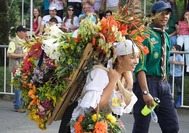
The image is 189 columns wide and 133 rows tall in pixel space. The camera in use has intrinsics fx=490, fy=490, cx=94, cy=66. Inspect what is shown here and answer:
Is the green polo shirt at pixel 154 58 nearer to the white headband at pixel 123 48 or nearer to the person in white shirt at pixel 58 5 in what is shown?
the white headband at pixel 123 48

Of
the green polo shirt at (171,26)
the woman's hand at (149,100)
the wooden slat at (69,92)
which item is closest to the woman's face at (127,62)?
the wooden slat at (69,92)

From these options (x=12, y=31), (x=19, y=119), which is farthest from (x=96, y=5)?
(x=12, y=31)

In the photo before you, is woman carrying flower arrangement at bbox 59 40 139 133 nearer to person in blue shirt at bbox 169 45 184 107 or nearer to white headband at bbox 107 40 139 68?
white headband at bbox 107 40 139 68

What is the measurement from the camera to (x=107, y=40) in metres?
4.30

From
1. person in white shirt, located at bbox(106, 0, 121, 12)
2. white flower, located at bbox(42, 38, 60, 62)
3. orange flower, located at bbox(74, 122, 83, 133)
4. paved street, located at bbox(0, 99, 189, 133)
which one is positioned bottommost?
paved street, located at bbox(0, 99, 189, 133)

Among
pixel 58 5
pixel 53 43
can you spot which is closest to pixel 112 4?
pixel 58 5

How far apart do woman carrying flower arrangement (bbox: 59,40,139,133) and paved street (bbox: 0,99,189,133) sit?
3.78m

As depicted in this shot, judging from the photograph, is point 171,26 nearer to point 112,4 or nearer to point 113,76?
point 112,4

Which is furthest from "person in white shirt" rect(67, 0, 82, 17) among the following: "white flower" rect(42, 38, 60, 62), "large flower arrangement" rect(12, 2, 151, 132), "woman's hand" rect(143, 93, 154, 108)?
"white flower" rect(42, 38, 60, 62)

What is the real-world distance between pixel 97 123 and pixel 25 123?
15.7 feet

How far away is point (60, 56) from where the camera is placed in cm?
443

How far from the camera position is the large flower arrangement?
170 inches

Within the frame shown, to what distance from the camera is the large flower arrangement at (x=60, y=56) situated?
4.32 metres

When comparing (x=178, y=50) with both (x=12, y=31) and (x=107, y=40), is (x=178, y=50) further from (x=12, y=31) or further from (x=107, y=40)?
(x=12, y=31)
